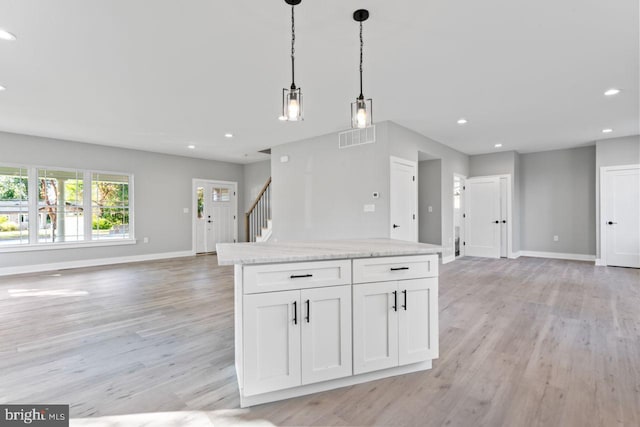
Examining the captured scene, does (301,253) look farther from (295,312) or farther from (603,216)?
(603,216)

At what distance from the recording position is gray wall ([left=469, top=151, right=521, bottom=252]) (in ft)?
24.6

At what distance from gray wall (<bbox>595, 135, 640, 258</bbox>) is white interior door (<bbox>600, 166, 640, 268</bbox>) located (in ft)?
0.40

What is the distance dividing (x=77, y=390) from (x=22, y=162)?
5990 mm

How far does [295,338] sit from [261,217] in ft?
20.7

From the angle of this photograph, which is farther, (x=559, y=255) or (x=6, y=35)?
(x=559, y=255)

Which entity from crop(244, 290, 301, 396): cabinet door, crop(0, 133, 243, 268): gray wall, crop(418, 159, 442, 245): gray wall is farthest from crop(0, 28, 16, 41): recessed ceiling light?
crop(418, 159, 442, 245): gray wall

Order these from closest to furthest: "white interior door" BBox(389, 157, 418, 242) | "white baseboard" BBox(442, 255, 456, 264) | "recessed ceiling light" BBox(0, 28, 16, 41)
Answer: "recessed ceiling light" BBox(0, 28, 16, 41), "white interior door" BBox(389, 157, 418, 242), "white baseboard" BBox(442, 255, 456, 264)

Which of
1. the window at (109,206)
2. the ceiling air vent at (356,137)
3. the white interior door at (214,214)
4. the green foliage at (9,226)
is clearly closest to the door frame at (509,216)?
the ceiling air vent at (356,137)

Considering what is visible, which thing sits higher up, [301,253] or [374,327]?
[301,253]

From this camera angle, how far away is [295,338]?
187 cm

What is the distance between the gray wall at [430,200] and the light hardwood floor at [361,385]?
2.96 metres

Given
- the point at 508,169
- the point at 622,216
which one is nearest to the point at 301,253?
the point at 508,169

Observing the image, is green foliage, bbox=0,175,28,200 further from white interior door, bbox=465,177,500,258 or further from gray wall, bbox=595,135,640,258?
gray wall, bbox=595,135,640,258

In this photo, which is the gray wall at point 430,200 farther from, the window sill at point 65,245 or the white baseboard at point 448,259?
the window sill at point 65,245
